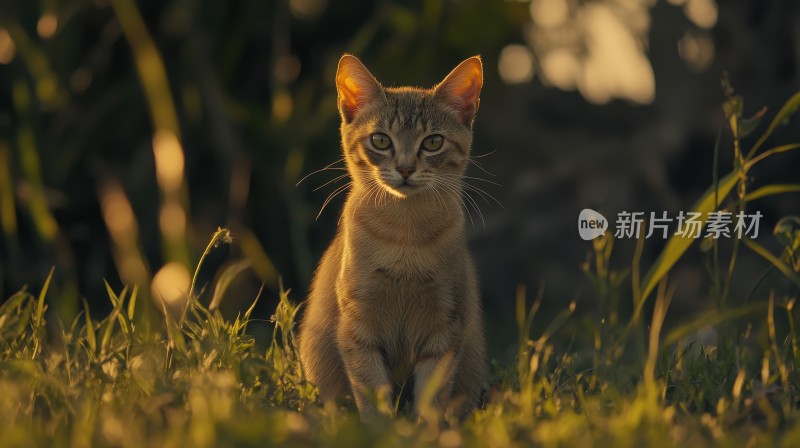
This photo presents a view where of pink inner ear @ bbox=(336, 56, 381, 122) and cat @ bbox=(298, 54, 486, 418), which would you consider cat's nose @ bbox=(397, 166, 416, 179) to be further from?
pink inner ear @ bbox=(336, 56, 381, 122)

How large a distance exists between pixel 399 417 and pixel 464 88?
136 cm

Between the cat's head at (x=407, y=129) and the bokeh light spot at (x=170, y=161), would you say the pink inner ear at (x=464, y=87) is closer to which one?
the cat's head at (x=407, y=129)

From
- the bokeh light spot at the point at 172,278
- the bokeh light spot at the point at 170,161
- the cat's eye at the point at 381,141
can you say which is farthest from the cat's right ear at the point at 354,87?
the bokeh light spot at the point at 170,161

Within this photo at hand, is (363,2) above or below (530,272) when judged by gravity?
above

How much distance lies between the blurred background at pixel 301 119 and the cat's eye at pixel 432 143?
9.39 ft

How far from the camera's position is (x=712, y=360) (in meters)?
3.59

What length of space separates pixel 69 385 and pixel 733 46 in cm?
562

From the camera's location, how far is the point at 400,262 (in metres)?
3.53

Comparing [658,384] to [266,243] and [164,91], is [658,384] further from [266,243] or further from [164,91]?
[266,243]

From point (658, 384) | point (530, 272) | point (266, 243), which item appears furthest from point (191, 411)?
point (530, 272)

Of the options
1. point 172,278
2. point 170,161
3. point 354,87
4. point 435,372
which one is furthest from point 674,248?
point 170,161

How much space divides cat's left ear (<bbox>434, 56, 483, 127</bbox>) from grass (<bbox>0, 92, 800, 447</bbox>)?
0.91 m

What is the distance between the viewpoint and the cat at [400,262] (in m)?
3.49

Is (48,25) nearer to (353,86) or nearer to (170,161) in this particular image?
(170,161)
